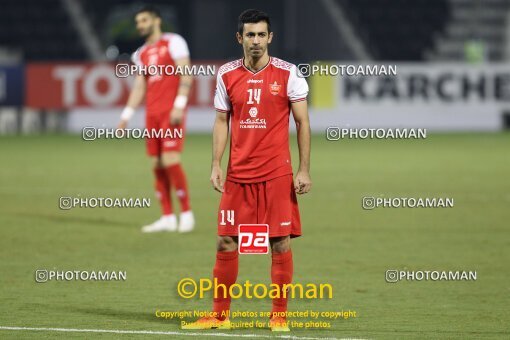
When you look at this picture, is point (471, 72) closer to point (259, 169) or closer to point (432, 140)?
point (432, 140)

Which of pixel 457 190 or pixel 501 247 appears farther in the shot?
pixel 457 190

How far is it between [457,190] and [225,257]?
376 inches

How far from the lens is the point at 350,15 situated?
114ft

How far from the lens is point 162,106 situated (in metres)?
12.3

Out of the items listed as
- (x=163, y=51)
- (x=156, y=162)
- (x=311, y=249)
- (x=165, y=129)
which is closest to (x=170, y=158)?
(x=156, y=162)

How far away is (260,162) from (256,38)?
2.46 ft

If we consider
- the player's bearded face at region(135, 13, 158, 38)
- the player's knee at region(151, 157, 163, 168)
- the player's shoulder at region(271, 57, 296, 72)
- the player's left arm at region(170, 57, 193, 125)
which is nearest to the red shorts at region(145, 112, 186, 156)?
the player's knee at region(151, 157, 163, 168)

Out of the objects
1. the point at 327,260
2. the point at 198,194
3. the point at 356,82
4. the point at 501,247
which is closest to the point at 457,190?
the point at 198,194

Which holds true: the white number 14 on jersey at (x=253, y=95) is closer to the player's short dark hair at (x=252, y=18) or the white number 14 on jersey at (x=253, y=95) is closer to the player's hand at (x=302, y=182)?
the player's short dark hair at (x=252, y=18)

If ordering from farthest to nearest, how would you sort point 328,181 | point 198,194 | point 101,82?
point 101,82
point 328,181
point 198,194

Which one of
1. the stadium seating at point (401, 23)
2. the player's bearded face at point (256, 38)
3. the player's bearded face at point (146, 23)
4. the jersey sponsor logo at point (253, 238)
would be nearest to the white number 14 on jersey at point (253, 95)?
the player's bearded face at point (256, 38)

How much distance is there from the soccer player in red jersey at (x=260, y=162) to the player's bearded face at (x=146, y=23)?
5.03 metres

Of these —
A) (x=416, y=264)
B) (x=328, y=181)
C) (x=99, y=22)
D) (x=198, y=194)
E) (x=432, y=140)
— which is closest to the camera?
(x=416, y=264)

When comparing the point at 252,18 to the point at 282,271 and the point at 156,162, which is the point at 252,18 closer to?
the point at 282,271
